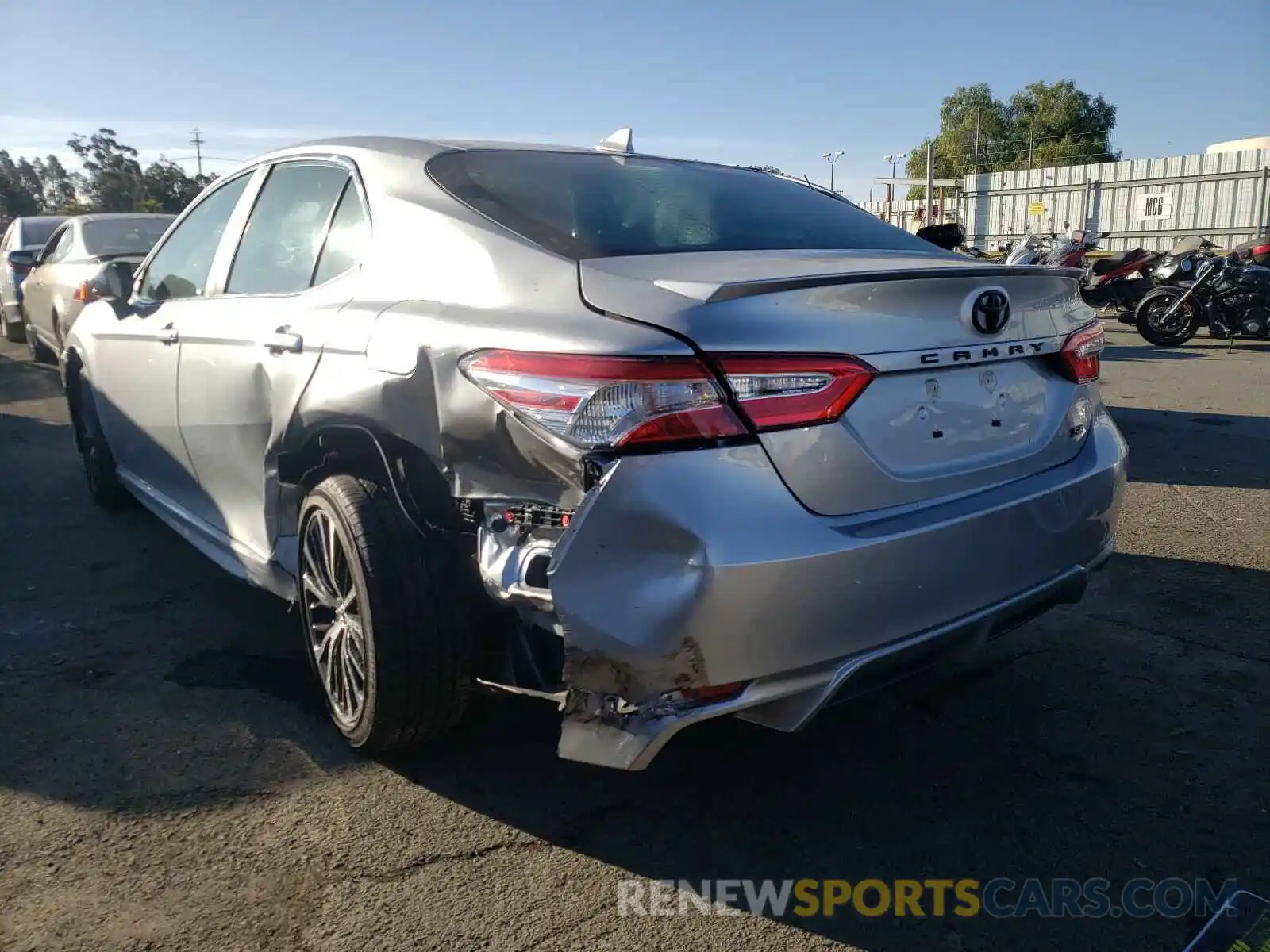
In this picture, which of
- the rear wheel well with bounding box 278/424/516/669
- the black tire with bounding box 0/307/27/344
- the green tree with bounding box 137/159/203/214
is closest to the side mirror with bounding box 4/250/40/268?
the black tire with bounding box 0/307/27/344

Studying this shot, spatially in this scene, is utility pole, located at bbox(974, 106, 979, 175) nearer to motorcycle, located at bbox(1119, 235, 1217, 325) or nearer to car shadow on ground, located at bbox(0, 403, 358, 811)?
motorcycle, located at bbox(1119, 235, 1217, 325)

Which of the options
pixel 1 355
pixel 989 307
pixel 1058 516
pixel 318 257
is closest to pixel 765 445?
pixel 989 307

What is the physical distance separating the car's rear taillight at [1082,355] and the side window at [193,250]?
280 centimetres

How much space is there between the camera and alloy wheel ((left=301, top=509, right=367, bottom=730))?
2.66m

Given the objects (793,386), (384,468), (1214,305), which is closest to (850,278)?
(793,386)

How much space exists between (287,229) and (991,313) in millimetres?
2147

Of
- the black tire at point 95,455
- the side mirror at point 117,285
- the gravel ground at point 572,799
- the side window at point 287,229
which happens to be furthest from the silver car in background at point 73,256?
the gravel ground at point 572,799

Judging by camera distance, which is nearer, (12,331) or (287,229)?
(287,229)

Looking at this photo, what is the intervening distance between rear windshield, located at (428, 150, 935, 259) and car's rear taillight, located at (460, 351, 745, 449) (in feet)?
1.45

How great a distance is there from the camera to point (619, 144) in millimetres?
3654

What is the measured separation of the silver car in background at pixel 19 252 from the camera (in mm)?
11570

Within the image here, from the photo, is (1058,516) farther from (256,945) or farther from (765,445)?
(256,945)

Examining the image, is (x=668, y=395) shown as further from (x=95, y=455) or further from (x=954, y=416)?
(x=95, y=455)

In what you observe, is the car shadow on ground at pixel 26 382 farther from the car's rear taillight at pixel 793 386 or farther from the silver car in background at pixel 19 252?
the car's rear taillight at pixel 793 386
